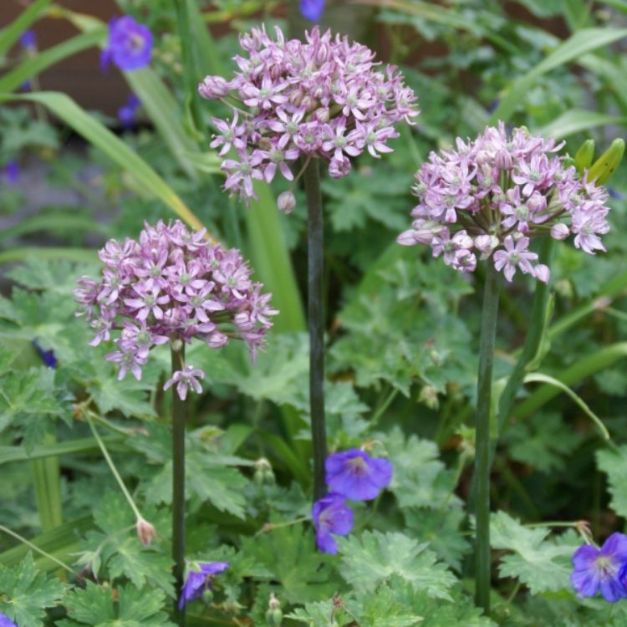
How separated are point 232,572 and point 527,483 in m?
1.10

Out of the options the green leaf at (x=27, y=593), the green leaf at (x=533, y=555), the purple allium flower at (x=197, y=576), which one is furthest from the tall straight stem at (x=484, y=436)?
the green leaf at (x=27, y=593)

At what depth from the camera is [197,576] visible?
143 centimetres

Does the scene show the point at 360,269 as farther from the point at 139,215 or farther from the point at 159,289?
the point at 159,289

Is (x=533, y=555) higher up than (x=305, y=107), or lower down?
lower down

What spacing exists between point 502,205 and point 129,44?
5.20 feet

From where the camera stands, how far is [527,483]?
8.12 ft

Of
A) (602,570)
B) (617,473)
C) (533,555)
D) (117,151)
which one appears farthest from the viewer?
(117,151)

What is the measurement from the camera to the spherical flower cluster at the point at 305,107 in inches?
51.7

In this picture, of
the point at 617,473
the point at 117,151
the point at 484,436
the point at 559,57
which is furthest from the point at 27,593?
the point at 559,57

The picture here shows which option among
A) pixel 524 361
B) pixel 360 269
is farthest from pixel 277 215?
pixel 524 361

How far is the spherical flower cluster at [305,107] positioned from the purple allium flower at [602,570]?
62 centimetres

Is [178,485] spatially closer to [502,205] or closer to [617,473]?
[502,205]

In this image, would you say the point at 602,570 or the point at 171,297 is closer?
the point at 171,297

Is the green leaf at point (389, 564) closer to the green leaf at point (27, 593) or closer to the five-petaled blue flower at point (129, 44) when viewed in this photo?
the green leaf at point (27, 593)
